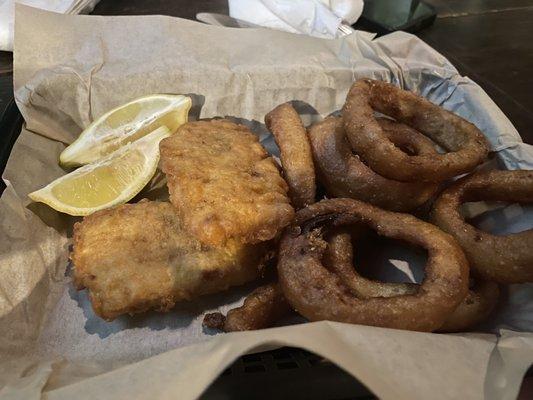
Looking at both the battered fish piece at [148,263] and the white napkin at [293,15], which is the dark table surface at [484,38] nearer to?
the white napkin at [293,15]

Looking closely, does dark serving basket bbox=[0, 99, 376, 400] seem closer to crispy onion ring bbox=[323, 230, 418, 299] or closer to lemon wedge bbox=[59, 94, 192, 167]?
crispy onion ring bbox=[323, 230, 418, 299]

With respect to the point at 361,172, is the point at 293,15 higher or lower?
higher

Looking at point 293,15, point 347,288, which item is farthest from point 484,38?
point 347,288

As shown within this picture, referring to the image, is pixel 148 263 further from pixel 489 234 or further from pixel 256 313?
pixel 489 234

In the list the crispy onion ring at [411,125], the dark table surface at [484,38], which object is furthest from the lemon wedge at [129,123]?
the dark table surface at [484,38]

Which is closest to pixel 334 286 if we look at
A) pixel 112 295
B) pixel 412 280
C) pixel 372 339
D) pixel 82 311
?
pixel 372 339

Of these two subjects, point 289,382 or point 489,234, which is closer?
point 289,382

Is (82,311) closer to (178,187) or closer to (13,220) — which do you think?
(13,220)
